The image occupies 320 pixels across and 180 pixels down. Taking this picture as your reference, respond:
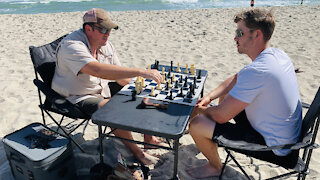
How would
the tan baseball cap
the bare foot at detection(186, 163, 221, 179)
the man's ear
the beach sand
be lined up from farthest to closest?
1. the beach sand
2. the bare foot at detection(186, 163, 221, 179)
3. the tan baseball cap
4. the man's ear

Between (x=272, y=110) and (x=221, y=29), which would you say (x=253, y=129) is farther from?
(x=221, y=29)

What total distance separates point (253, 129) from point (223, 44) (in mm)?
5470

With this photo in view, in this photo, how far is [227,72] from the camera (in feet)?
18.3

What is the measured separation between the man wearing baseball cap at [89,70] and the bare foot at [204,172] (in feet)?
1.53

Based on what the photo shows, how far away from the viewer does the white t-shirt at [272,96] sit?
82.1 inches

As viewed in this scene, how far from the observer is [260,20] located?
2.17 m

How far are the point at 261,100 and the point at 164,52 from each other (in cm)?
489

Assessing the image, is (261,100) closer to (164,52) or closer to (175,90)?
(175,90)

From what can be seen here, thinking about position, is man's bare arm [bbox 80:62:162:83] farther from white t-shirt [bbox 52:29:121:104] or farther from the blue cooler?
the blue cooler

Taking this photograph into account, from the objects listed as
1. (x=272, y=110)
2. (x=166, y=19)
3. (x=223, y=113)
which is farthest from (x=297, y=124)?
(x=166, y=19)

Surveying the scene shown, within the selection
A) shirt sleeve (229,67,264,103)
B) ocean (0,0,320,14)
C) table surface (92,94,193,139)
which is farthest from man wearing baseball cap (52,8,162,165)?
ocean (0,0,320,14)

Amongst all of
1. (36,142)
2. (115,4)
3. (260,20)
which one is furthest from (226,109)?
(115,4)

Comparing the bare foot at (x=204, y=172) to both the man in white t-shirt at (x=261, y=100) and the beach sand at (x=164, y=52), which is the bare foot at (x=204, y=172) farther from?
the man in white t-shirt at (x=261, y=100)

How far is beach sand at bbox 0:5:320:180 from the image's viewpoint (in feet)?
10.2
